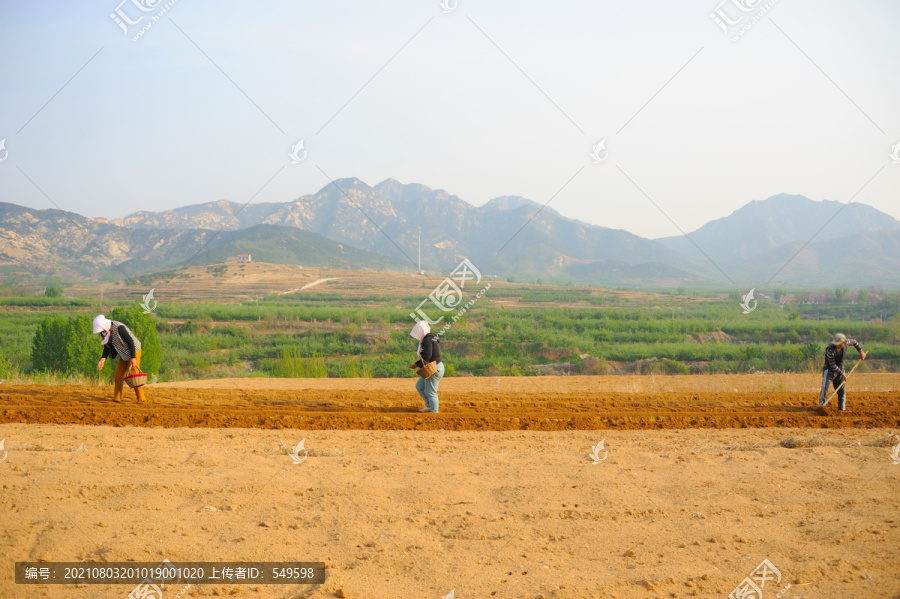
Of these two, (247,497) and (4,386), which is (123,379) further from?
(247,497)

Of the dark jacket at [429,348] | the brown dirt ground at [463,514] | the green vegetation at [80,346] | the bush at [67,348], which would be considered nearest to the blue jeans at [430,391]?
the dark jacket at [429,348]

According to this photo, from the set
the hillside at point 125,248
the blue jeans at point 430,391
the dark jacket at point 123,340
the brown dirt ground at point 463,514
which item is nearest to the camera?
the brown dirt ground at point 463,514

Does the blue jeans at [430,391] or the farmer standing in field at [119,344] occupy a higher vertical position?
the farmer standing in field at [119,344]

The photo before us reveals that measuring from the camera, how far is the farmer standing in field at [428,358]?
34.3 feet

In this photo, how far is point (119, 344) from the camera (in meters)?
10.5

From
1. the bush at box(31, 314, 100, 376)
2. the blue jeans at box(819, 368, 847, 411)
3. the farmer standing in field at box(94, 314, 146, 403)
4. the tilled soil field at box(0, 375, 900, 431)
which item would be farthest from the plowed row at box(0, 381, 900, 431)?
the bush at box(31, 314, 100, 376)

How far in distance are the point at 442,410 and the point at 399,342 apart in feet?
72.4

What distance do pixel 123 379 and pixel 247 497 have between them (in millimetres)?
5861

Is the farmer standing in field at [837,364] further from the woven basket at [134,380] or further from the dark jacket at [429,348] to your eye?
the woven basket at [134,380]

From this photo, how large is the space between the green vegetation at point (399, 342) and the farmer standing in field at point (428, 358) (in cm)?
1033

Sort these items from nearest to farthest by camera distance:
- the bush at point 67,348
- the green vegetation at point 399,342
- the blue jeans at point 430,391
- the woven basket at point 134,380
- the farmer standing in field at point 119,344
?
the farmer standing in field at point 119,344, the woven basket at point 134,380, the blue jeans at point 430,391, the bush at point 67,348, the green vegetation at point 399,342

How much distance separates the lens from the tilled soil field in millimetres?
10203

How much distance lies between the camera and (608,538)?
5.86 meters

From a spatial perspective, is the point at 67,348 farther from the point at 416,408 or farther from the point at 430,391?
the point at 430,391
